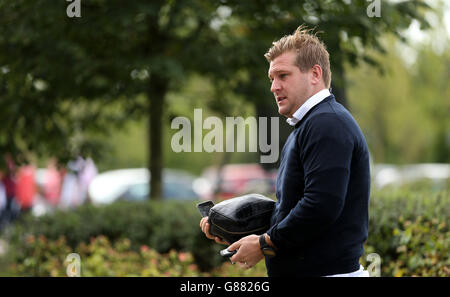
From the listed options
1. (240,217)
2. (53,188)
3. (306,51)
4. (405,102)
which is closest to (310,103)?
(306,51)

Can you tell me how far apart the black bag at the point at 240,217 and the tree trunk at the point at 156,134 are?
18.3 feet

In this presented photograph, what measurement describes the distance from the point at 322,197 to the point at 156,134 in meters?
6.92

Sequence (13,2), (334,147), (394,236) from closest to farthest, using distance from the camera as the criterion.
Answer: (334,147), (394,236), (13,2)

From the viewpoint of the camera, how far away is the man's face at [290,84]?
8.82 ft

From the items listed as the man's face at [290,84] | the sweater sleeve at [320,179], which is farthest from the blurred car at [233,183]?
the sweater sleeve at [320,179]

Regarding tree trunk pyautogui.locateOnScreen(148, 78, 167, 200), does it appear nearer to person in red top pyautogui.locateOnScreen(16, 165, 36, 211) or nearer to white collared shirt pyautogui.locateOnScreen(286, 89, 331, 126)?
person in red top pyautogui.locateOnScreen(16, 165, 36, 211)

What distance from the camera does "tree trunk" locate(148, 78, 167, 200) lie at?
333 inches

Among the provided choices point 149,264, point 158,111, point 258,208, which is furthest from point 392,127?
point 258,208

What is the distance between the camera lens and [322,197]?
2.42 meters

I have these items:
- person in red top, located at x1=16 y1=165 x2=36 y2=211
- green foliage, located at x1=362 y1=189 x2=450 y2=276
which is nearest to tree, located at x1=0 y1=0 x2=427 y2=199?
green foliage, located at x1=362 y1=189 x2=450 y2=276

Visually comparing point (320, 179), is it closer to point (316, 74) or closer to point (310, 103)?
point (310, 103)
